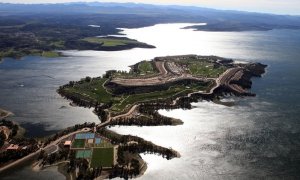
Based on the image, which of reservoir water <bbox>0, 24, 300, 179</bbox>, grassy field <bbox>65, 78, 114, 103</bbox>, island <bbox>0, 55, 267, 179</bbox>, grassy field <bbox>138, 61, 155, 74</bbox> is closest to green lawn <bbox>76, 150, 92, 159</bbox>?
island <bbox>0, 55, 267, 179</bbox>

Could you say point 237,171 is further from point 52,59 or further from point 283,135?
point 52,59

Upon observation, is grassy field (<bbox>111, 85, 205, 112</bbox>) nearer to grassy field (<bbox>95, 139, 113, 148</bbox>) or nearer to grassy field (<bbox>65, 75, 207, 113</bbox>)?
grassy field (<bbox>65, 75, 207, 113</bbox>)

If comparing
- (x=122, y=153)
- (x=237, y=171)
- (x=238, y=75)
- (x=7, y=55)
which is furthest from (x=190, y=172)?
(x=7, y=55)

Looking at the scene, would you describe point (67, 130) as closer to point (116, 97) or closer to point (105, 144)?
point (105, 144)

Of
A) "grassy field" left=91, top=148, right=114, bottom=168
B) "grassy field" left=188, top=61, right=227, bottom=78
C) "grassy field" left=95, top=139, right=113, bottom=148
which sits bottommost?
"grassy field" left=91, top=148, right=114, bottom=168

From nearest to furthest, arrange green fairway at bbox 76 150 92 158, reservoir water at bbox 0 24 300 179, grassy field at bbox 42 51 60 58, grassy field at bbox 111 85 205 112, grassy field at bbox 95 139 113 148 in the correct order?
1. reservoir water at bbox 0 24 300 179
2. green fairway at bbox 76 150 92 158
3. grassy field at bbox 95 139 113 148
4. grassy field at bbox 111 85 205 112
5. grassy field at bbox 42 51 60 58

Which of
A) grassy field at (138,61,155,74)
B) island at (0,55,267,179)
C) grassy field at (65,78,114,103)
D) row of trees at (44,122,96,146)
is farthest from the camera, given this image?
grassy field at (138,61,155,74)

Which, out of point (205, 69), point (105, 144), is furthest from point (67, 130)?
point (205, 69)

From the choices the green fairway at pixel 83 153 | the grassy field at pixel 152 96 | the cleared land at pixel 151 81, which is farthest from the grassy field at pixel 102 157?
the grassy field at pixel 152 96
